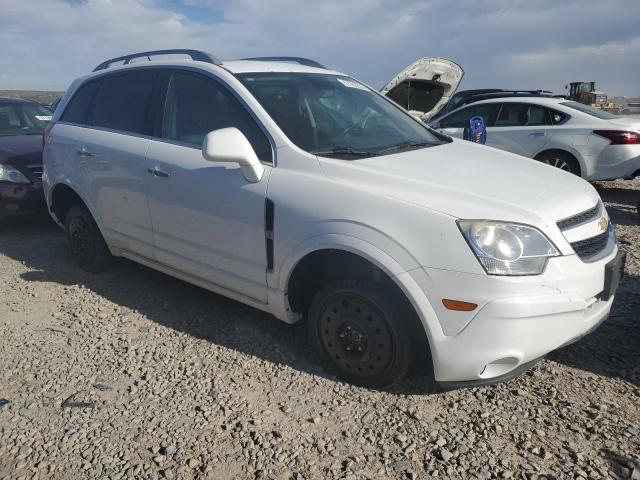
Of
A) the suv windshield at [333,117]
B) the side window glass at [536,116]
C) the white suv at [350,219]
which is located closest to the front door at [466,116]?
the side window glass at [536,116]

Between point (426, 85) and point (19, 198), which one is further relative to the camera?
point (426, 85)

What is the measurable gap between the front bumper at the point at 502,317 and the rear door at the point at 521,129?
5863mm

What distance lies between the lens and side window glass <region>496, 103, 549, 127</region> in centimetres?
800

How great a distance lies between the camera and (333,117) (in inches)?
133

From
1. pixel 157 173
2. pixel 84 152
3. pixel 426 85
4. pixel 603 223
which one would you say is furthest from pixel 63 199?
pixel 426 85

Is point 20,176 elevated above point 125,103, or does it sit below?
below

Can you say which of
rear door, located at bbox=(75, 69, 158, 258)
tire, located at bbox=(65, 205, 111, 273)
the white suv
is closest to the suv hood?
the white suv

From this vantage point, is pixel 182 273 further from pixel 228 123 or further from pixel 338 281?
pixel 338 281

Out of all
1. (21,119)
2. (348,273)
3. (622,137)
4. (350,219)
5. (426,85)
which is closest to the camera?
(350,219)

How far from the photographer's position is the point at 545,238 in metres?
2.43

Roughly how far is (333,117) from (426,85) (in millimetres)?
9132

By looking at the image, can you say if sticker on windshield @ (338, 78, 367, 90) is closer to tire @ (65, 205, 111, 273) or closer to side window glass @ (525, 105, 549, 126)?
tire @ (65, 205, 111, 273)

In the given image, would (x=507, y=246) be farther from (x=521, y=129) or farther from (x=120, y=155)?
(x=521, y=129)

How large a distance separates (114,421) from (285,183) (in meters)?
1.51
